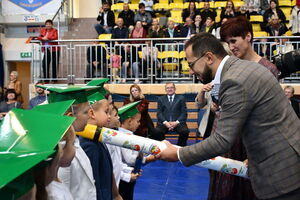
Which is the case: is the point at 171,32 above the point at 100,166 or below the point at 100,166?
above

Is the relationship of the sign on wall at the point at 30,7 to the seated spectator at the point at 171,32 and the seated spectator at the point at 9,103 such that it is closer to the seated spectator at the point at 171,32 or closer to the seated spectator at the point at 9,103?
the seated spectator at the point at 171,32

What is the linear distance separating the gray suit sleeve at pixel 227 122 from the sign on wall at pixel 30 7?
15.4 meters

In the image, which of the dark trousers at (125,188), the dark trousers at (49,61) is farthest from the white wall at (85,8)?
the dark trousers at (125,188)

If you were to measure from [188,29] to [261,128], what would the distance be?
33.3 ft

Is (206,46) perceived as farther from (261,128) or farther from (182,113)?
(182,113)

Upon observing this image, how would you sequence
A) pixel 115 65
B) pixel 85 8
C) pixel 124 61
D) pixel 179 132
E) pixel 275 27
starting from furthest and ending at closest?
pixel 85 8, pixel 275 27, pixel 124 61, pixel 115 65, pixel 179 132

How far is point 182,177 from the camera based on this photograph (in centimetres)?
759

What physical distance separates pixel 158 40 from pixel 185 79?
47.6 inches

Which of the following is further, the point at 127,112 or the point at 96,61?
the point at 96,61

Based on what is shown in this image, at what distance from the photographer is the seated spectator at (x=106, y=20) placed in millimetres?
14477

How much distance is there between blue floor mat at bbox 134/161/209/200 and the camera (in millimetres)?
6399

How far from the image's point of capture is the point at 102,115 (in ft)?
12.6

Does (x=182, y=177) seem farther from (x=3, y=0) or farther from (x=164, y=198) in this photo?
(x=3, y=0)

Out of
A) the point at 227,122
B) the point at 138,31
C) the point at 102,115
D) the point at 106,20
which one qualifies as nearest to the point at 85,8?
the point at 106,20
